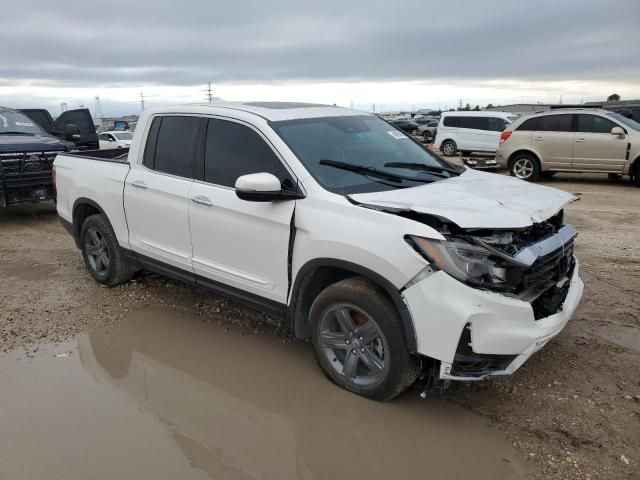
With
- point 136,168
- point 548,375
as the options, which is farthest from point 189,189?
point 548,375

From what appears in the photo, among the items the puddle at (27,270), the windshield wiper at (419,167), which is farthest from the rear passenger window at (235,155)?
the puddle at (27,270)

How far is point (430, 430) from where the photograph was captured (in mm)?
3191

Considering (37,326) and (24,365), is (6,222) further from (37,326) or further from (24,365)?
(24,365)

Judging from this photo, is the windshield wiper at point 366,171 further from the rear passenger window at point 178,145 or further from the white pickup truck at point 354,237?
the rear passenger window at point 178,145

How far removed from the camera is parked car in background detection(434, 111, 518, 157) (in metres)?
20.4

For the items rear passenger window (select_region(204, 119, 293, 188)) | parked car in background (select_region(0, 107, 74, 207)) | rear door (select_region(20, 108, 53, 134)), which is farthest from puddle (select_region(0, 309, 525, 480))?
rear door (select_region(20, 108, 53, 134))

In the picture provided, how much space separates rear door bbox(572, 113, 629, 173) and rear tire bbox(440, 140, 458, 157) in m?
8.92

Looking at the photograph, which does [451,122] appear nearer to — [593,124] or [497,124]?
[497,124]

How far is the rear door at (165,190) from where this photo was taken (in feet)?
14.3

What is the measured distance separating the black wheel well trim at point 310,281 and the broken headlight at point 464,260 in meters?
0.29

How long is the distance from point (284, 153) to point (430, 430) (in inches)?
79.5

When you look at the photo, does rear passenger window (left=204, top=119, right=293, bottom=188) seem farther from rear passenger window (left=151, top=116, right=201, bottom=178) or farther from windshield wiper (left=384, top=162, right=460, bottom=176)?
windshield wiper (left=384, top=162, right=460, bottom=176)

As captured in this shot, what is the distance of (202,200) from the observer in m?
4.15

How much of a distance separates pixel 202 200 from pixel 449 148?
61.4ft
